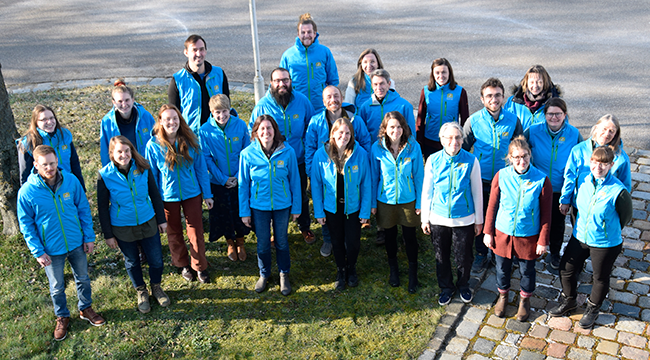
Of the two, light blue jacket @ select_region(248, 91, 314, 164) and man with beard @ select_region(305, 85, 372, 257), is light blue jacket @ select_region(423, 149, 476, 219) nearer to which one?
man with beard @ select_region(305, 85, 372, 257)

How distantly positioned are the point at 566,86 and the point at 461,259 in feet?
22.1

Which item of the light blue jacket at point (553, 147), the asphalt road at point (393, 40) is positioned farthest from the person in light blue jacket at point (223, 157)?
the asphalt road at point (393, 40)

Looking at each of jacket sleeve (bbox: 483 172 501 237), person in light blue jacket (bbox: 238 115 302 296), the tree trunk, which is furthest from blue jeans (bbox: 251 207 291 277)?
the tree trunk

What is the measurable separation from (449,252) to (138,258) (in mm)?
3291

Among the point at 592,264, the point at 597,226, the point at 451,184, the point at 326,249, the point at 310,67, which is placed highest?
the point at 310,67

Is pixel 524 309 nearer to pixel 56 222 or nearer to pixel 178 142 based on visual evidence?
pixel 178 142

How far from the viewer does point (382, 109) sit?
6855mm

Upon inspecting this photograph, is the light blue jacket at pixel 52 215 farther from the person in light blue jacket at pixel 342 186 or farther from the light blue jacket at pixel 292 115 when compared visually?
the person in light blue jacket at pixel 342 186

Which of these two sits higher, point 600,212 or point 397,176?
point 397,176

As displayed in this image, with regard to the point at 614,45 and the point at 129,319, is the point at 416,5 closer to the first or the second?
the point at 614,45

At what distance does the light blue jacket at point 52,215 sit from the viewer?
553 centimetres


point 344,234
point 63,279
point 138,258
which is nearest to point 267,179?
point 344,234

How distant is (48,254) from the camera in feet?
18.7

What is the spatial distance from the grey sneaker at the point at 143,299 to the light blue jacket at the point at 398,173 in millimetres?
2706
